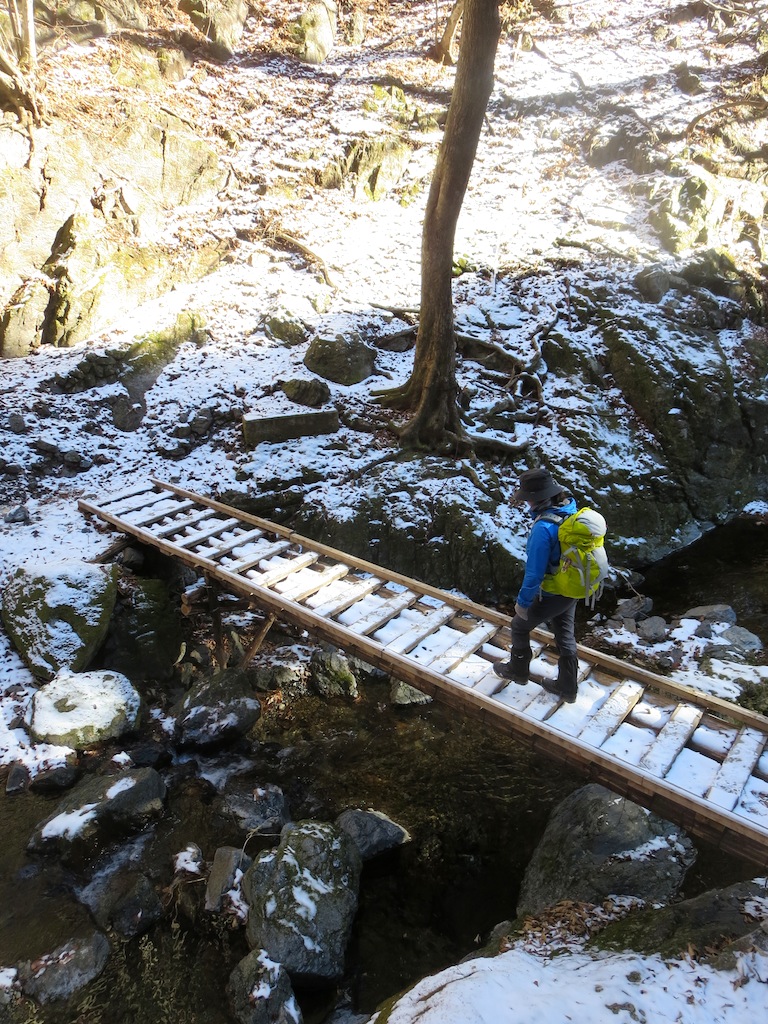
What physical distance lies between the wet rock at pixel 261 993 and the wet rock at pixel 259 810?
4.18 feet

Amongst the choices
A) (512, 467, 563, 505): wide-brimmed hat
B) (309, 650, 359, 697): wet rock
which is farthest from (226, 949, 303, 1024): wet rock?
Result: (512, 467, 563, 505): wide-brimmed hat

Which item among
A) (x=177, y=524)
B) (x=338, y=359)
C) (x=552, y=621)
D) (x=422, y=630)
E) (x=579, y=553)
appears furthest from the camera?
(x=338, y=359)

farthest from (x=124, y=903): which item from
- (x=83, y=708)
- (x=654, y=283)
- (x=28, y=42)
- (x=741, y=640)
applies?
(x=28, y=42)

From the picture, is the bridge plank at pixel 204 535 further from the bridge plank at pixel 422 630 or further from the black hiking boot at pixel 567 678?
the black hiking boot at pixel 567 678

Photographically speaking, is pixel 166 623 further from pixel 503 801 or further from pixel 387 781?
pixel 503 801

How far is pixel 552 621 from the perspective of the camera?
16.4ft

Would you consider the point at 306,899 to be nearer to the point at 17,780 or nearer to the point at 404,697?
the point at 404,697

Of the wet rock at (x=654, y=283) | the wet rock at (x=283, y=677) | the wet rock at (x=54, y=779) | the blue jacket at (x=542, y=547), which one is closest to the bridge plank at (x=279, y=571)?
the wet rock at (x=283, y=677)

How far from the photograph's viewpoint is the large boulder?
4.41 metres

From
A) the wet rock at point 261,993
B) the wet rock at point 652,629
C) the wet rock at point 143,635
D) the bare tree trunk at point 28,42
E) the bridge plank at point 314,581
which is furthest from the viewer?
the bare tree trunk at point 28,42

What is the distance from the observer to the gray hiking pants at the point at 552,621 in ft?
15.8

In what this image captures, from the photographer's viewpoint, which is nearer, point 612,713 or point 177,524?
point 612,713

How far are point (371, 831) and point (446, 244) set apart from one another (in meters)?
8.21

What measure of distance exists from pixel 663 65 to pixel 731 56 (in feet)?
6.58
